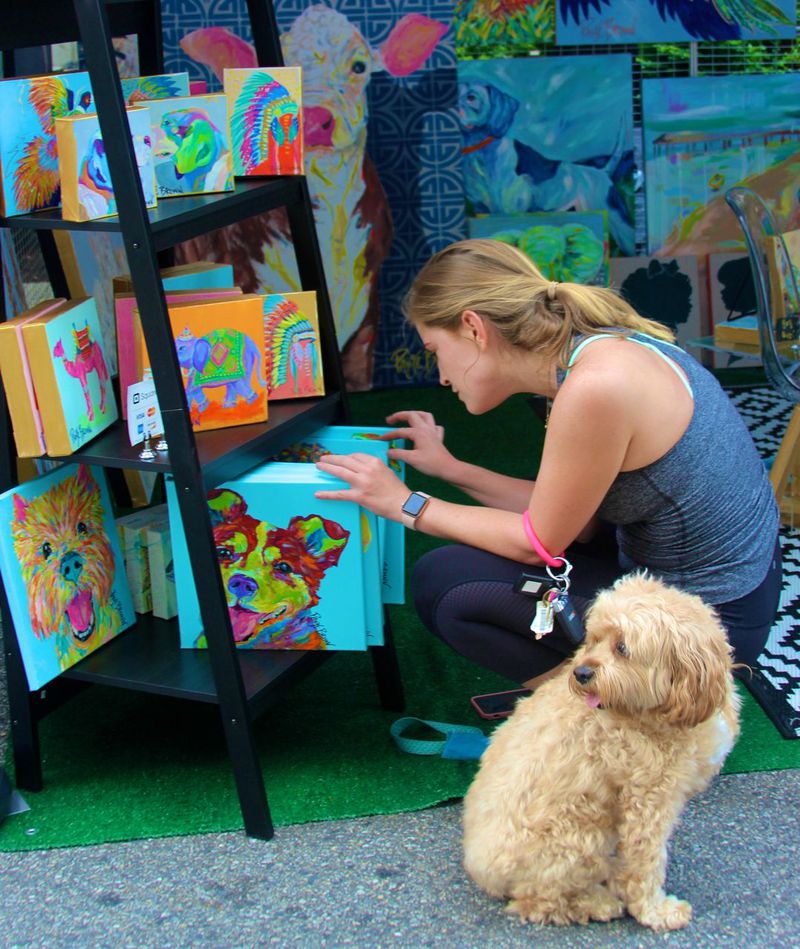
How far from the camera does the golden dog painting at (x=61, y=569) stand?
235 cm

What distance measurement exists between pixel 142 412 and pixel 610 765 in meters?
1.13

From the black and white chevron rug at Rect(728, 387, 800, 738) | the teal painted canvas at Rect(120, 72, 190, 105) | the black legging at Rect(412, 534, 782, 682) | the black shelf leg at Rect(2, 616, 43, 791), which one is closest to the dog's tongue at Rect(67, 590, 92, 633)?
the black shelf leg at Rect(2, 616, 43, 791)

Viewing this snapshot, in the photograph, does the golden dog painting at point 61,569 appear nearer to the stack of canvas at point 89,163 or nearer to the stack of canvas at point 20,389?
the stack of canvas at point 20,389

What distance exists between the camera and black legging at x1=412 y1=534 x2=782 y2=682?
2.36 meters

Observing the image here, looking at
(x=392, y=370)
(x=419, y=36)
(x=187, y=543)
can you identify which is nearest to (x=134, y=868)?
(x=187, y=543)

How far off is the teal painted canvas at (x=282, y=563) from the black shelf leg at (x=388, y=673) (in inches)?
10.5

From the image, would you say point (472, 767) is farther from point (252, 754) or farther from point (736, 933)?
point (736, 933)

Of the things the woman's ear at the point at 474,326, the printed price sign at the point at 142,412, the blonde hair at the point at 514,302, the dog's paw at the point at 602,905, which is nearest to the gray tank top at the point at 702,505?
the blonde hair at the point at 514,302

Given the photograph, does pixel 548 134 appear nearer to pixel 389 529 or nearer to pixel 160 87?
pixel 160 87

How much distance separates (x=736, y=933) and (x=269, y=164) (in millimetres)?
1814

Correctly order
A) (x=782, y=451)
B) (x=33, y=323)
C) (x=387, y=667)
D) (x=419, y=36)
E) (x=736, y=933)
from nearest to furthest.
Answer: (x=736, y=933), (x=33, y=323), (x=387, y=667), (x=782, y=451), (x=419, y=36)

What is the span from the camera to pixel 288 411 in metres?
2.53

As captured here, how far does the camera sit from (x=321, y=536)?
2402 millimetres
